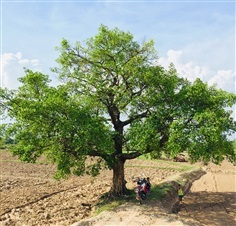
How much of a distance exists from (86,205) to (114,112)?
6705mm

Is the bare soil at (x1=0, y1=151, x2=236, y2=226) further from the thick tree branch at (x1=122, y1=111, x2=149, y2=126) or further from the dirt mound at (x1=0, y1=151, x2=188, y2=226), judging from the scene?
the thick tree branch at (x1=122, y1=111, x2=149, y2=126)

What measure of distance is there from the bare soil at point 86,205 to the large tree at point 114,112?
8.53 ft

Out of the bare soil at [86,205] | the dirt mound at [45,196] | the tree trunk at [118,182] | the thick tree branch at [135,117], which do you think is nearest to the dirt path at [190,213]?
the bare soil at [86,205]

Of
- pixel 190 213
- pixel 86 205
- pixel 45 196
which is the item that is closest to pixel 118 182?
pixel 86 205

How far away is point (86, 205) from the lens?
20.7 meters

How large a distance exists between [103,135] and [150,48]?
728 centimetres

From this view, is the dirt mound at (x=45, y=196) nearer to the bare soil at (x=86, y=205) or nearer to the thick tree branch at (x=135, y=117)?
the bare soil at (x=86, y=205)

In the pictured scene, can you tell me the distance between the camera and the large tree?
58.9ft

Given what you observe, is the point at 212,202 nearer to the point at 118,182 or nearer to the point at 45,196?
the point at 118,182

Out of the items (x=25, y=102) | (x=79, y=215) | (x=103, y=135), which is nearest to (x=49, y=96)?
(x=25, y=102)

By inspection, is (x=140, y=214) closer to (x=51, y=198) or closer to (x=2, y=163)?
(x=51, y=198)

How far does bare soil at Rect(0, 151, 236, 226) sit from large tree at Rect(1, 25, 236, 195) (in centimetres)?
260

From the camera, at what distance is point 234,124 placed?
65.9 feet

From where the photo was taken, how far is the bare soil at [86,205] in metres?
17.2
